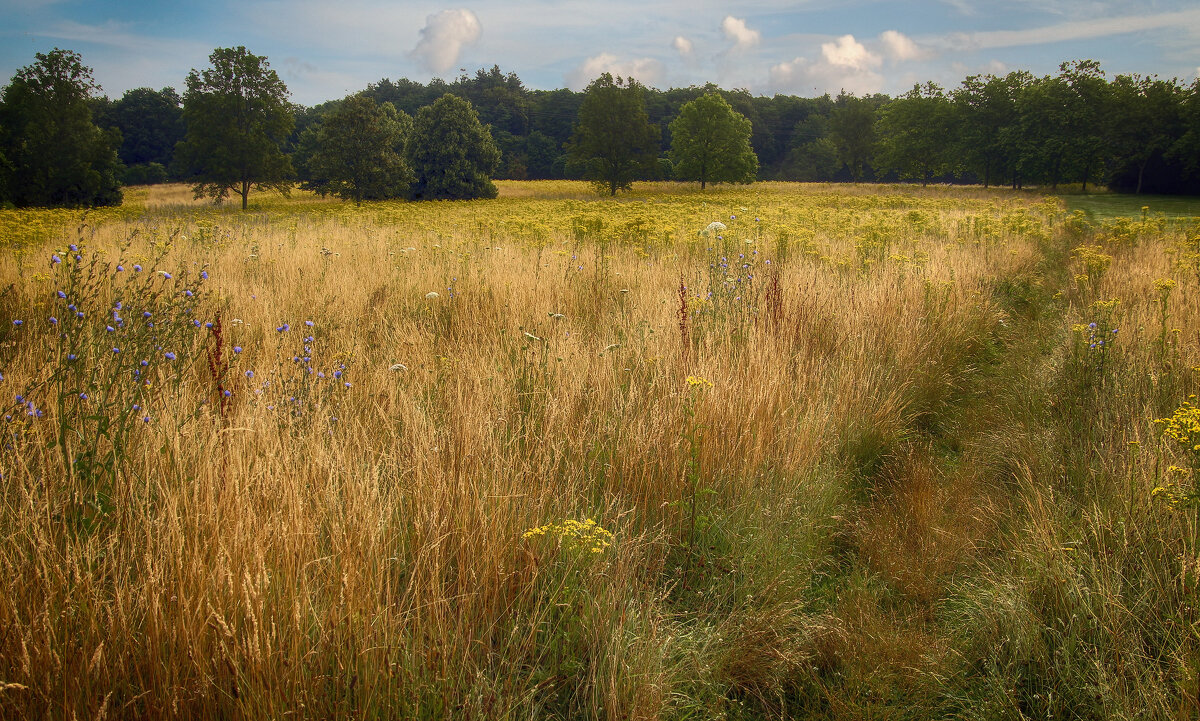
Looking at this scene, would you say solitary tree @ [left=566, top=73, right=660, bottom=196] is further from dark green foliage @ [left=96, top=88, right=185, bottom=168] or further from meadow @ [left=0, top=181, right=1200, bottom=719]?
dark green foliage @ [left=96, top=88, right=185, bottom=168]

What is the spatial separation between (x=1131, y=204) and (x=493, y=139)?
37.5 meters

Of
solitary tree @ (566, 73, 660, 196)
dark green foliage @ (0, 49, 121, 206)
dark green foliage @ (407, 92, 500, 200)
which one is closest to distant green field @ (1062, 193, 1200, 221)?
solitary tree @ (566, 73, 660, 196)

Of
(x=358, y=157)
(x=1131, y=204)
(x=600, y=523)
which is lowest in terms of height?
(x=600, y=523)

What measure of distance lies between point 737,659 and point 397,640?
1182 mm

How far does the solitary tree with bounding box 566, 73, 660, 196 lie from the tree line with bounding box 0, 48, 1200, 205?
0.10m

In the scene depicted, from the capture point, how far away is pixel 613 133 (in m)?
41.0

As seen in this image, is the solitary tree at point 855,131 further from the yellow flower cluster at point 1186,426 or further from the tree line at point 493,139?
the yellow flower cluster at point 1186,426

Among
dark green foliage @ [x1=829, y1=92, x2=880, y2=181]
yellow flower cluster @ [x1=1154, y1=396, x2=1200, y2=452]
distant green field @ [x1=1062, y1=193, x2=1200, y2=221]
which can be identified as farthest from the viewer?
dark green foliage @ [x1=829, y1=92, x2=880, y2=181]

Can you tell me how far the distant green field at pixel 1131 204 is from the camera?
23812 millimetres

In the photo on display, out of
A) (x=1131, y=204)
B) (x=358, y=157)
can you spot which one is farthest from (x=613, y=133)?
(x=1131, y=204)

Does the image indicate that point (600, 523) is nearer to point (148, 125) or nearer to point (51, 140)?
point (51, 140)

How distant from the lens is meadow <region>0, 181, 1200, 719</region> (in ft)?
5.18

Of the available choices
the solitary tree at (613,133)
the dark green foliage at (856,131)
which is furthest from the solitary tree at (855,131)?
the solitary tree at (613,133)

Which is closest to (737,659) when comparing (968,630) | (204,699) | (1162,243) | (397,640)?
(968,630)
